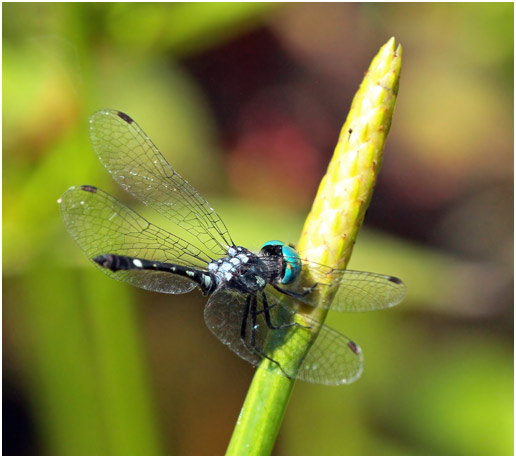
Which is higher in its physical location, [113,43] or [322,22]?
[322,22]

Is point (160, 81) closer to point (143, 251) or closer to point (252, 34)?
point (252, 34)

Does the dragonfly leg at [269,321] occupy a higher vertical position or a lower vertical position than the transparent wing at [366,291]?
lower

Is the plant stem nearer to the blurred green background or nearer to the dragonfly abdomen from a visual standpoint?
the dragonfly abdomen

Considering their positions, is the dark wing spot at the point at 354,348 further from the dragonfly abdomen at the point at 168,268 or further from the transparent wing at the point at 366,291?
the dragonfly abdomen at the point at 168,268

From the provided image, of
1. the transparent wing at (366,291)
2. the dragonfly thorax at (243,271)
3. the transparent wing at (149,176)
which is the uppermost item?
the transparent wing at (149,176)

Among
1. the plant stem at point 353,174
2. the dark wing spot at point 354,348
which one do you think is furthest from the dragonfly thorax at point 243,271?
the plant stem at point 353,174

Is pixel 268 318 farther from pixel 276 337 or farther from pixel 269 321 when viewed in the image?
pixel 276 337

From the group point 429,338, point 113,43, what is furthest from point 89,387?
point 429,338

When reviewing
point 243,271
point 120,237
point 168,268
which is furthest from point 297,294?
point 120,237

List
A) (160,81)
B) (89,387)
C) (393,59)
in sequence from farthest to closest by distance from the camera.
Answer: (160,81), (89,387), (393,59)
